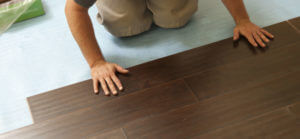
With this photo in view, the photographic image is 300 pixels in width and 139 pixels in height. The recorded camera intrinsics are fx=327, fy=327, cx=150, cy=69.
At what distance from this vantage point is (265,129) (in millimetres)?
1524

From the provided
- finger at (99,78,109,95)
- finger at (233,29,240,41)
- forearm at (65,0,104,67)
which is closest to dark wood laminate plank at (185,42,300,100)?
finger at (233,29,240,41)

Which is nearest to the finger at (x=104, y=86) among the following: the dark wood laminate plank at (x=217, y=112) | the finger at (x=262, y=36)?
the dark wood laminate plank at (x=217, y=112)

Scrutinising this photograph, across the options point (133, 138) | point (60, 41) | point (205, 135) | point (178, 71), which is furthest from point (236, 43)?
point (60, 41)

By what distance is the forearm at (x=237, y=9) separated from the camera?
6.76 ft

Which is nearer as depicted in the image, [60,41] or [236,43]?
[236,43]

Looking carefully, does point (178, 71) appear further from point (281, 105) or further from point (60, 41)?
point (60, 41)

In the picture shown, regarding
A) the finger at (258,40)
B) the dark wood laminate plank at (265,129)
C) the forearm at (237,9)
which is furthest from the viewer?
the forearm at (237,9)

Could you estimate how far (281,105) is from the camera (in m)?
1.62

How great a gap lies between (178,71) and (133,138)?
50cm

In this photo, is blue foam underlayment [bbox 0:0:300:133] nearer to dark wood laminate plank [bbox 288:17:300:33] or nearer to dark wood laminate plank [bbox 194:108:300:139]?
dark wood laminate plank [bbox 288:17:300:33]

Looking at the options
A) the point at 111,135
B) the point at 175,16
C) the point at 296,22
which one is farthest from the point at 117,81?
the point at 296,22

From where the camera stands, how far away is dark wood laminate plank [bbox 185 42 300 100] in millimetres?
1740

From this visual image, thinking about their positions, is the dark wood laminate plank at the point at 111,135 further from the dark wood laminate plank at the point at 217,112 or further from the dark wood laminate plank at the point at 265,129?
the dark wood laminate plank at the point at 265,129

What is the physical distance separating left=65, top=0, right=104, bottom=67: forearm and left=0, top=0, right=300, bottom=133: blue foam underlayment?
204 millimetres
